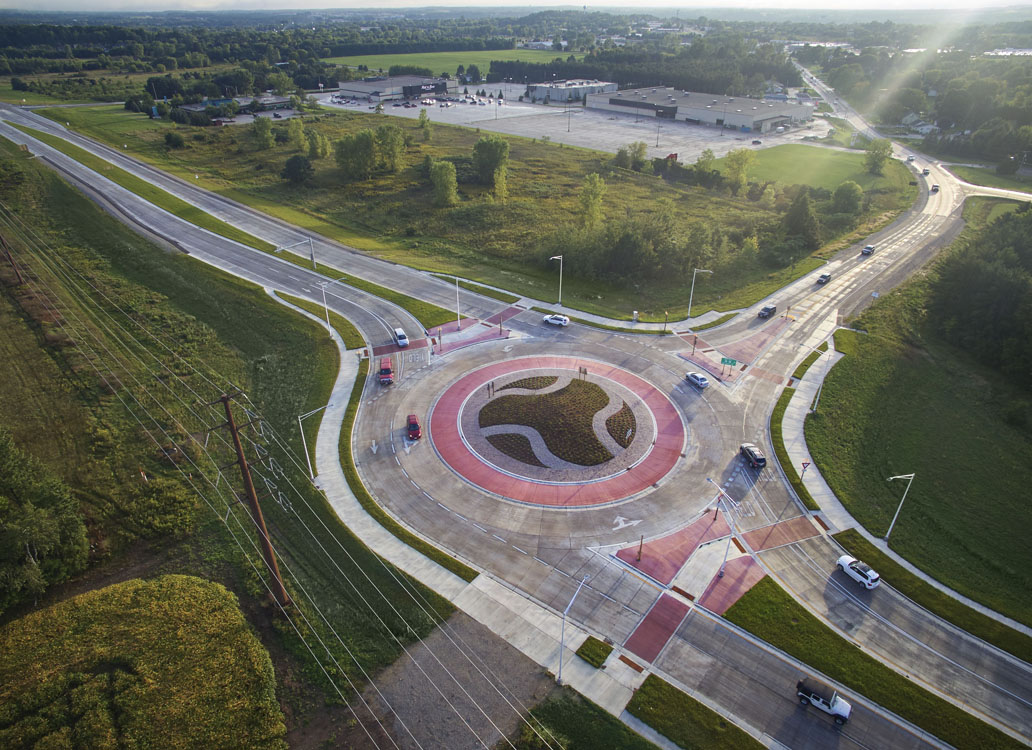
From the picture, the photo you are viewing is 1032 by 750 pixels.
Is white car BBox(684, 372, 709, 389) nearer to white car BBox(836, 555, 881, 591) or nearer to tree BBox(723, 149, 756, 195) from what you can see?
white car BBox(836, 555, 881, 591)

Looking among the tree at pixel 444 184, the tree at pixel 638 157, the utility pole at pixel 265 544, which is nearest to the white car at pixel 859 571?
the utility pole at pixel 265 544

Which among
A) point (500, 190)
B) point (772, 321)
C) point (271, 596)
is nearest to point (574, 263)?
point (772, 321)

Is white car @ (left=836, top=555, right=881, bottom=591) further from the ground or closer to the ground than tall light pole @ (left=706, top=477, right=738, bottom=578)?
further from the ground

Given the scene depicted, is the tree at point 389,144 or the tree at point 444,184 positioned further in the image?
the tree at point 389,144

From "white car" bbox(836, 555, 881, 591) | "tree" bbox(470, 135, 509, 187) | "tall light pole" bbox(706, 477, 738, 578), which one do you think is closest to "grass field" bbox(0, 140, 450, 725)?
"tall light pole" bbox(706, 477, 738, 578)

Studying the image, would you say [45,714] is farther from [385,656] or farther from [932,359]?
[932,359]

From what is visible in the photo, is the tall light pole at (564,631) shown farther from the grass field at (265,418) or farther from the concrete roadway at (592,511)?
the grass field at (265,418)

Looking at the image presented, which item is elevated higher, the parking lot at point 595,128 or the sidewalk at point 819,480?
the parking lot at point 595,128
